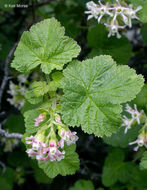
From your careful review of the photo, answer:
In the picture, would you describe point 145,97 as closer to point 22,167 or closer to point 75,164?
point 75,164

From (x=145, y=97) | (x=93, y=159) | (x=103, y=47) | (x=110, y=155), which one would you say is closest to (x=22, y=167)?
(x=93, y=159)

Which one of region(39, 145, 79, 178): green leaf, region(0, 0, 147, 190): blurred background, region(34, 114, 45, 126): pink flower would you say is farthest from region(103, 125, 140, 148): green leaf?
region(34, 114, 45, 126): pink flower

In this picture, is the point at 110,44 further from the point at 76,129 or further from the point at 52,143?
the point at 52,143

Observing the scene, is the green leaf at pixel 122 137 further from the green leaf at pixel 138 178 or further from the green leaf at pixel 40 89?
A: the green leaf at pixel 40 89

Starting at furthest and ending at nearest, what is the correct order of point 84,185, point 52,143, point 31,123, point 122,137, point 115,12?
point 84,185, point 122,137, point 115,12, point 31,123, point 52,143

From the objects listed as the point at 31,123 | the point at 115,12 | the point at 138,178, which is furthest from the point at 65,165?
the point at 138,178

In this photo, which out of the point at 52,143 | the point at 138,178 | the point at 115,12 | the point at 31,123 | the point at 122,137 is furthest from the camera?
the point at 138,178

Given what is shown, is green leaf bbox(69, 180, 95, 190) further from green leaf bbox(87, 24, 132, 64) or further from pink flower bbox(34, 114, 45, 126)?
pink flower bbox(34, 114, 45, 126)
